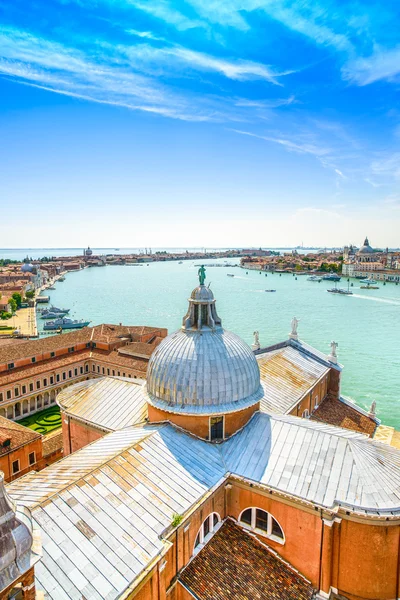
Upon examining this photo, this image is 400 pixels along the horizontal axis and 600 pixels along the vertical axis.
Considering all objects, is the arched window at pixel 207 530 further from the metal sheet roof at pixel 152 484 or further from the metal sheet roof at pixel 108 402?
the metal sheet roof at pixel 108 402

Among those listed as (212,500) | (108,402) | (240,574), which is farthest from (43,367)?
(240,574)

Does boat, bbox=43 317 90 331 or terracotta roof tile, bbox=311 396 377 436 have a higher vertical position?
terracotta roof tile, bbox=311 396 377 436

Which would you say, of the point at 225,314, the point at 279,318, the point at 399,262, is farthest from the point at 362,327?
the point at 399,262

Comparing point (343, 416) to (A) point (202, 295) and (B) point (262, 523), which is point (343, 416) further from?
(A) point (202, 295)

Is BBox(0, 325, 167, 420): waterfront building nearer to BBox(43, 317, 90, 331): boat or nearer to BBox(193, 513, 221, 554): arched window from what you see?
BBox(193, 513, 221, 554): arched window

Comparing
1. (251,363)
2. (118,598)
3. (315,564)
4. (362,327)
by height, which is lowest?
(362,327)

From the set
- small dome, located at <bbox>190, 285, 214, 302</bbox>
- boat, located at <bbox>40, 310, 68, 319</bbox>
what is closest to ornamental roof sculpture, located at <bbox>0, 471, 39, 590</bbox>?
small dome, located at <bbox>190, 285, 214, 302</bbox>

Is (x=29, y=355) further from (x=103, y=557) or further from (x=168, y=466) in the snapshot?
(x=103, y=557)

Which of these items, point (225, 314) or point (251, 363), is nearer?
point (251, 363)
